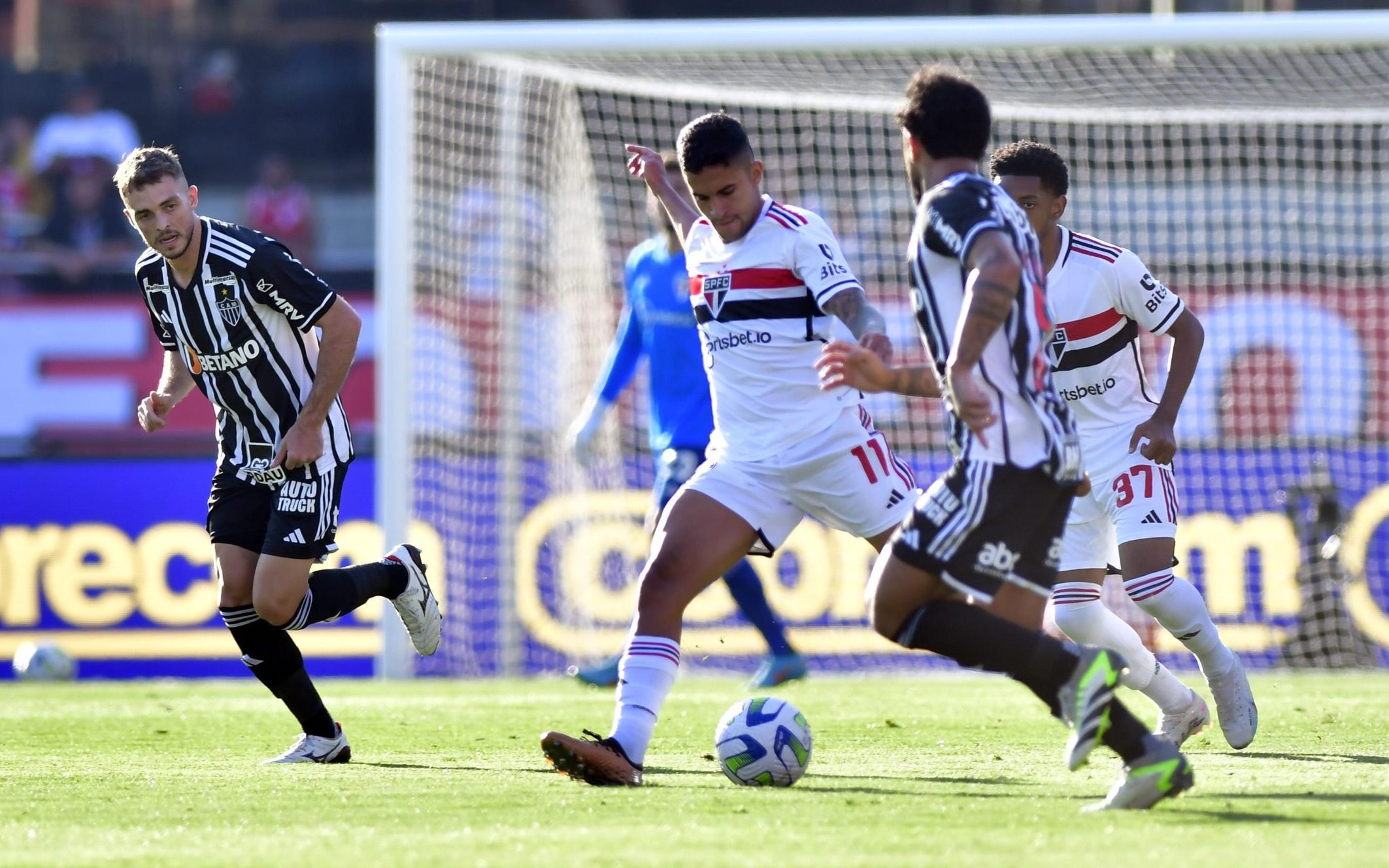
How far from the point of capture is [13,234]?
58.6 feet

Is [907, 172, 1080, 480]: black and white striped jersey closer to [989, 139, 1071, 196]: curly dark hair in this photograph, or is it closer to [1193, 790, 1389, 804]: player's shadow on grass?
[1193, 790, 1389, 804]: player's shadow on grass

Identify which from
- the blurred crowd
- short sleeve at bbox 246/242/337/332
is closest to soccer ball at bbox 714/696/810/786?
short sleeve at bbox 246/242/337/332

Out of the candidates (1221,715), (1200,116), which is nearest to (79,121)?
(1200,116)

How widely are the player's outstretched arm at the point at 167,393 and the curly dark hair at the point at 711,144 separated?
2141mm

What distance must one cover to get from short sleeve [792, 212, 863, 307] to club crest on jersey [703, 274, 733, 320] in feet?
0.69

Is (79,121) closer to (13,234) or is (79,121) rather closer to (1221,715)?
(13,234)

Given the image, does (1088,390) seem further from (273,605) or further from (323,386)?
(273,605)

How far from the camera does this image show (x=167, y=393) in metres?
6.44

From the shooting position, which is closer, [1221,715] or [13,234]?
[1221,715]

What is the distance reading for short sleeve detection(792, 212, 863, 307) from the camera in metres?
5.20

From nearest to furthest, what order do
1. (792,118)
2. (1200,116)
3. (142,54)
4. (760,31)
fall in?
(760,31) → (1200,116) → (792,118) → (142,54)

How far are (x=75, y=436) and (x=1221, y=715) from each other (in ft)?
37.8

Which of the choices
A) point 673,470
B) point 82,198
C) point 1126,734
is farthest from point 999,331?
point 82,198

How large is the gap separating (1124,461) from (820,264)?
5.02 ft
